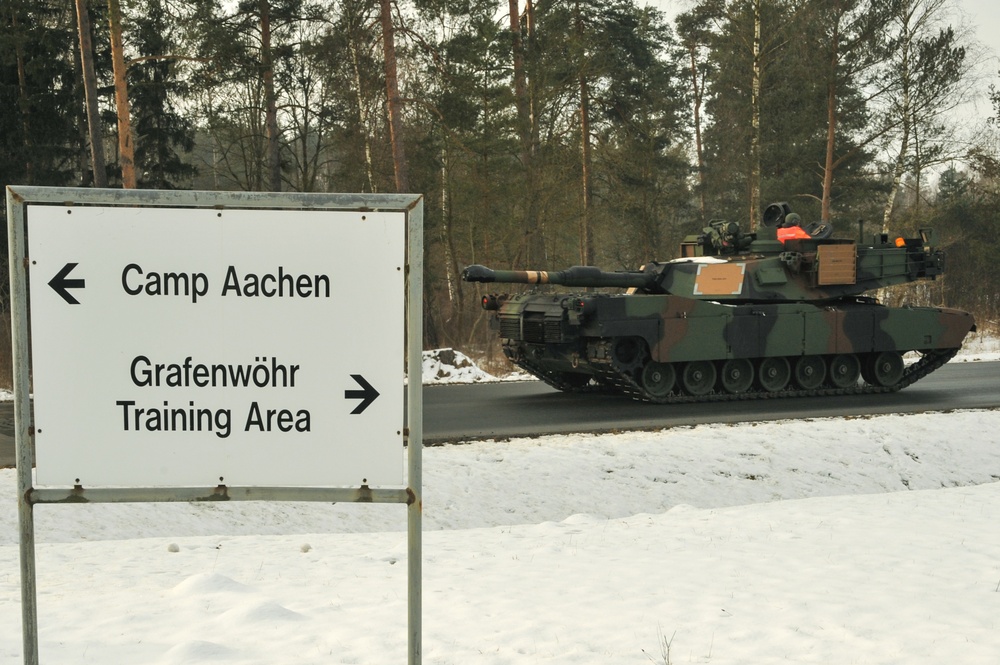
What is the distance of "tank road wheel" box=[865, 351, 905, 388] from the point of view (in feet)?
51.3

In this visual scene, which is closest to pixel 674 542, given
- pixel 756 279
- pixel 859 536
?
pixel 859 536

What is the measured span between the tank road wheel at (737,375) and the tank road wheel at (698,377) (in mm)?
185

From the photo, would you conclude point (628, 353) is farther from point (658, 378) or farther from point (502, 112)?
point (502, 112)

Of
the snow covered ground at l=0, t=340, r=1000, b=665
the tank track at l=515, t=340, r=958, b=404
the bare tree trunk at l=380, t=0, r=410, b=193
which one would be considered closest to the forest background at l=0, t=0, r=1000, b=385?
the bare tree trunk at l=380, t=0, r=410, b=193

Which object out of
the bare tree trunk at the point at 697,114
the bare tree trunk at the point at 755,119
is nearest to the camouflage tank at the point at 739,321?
the bare tree trunk at the point at 755,119

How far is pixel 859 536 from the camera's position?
6.55 meters

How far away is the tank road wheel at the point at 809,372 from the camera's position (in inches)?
591

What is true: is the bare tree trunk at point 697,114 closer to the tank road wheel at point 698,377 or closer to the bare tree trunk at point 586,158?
the bare tree trunk at point 586,158

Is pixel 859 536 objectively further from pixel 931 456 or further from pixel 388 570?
pixel 931 456

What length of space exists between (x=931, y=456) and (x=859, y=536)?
4593 millimetres

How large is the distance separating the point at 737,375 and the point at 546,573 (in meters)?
9.48

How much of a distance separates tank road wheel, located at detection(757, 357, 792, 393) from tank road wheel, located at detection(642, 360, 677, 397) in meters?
1.35

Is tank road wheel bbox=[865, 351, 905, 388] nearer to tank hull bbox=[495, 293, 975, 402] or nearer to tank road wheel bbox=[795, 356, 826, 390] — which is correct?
tank hull bbox=[495, 293, 975, 402]

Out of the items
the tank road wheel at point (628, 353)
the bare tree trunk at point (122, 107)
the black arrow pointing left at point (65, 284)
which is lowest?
the tank road wheel at point (628, 353)
